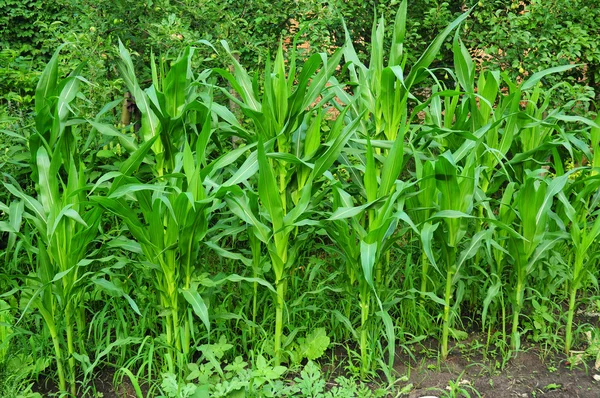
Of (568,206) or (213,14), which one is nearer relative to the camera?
(568,206)

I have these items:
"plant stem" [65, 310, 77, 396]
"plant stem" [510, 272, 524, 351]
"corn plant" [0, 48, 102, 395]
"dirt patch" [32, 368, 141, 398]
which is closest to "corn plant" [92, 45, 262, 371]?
"corn plant" [0, 48, 102, 395]

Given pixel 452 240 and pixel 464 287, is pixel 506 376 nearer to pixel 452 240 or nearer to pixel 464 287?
pixel 464 287

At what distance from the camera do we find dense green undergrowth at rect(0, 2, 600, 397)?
9.73 feet

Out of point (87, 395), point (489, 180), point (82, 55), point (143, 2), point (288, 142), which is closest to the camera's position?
point (87, 395)

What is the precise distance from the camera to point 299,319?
354 centimetres

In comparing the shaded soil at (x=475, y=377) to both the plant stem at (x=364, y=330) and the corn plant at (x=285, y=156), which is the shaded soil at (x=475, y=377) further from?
the corn plant at (x=285, y=156)

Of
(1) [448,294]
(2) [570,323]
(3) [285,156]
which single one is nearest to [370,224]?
(3) [285,156]

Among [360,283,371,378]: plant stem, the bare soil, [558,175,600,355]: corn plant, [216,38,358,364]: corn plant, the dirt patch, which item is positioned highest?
[216,38,358,364]: corn plant

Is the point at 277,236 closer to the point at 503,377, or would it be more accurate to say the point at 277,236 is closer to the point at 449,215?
the point at 449,215

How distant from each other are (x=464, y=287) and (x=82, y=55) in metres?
2.72

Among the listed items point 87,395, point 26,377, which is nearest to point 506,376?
point 87,395

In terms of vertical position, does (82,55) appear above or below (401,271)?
above

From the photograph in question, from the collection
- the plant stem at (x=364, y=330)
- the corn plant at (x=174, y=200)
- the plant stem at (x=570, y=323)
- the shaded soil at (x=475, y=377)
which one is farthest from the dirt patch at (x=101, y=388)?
the plant stem at (x=570, y=323)

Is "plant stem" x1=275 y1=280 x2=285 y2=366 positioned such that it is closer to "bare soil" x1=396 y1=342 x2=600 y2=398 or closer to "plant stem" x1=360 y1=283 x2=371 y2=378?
"plant stem" x1=360 y1=283 x2=371 y2=378
